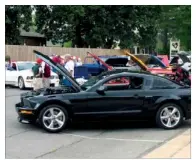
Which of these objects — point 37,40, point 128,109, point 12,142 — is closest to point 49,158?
point 12,142

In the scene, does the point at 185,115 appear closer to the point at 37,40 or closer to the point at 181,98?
the point at 181,98

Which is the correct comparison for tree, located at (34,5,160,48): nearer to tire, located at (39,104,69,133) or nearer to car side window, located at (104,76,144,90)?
car side window, located at (104,76,144,90)

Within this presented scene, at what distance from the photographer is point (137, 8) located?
126 ft

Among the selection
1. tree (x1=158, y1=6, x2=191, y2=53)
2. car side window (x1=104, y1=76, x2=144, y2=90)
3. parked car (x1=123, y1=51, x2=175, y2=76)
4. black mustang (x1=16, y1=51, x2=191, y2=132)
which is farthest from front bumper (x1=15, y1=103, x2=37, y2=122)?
tree (x1=158, y1=6, x2=191, y2=53)

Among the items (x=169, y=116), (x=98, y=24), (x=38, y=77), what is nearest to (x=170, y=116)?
(x=169, y=116)

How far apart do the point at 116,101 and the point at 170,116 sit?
49.8 inches

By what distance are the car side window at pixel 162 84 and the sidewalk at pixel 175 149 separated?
1488mm

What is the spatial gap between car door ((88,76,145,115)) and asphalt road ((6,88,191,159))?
47 centimetres

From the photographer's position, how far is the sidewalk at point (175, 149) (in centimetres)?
630

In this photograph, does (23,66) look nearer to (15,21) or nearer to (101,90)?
(101,90)

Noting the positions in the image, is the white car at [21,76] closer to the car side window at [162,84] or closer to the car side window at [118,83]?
the car side window at [118,83]

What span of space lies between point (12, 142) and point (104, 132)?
2.04 metres

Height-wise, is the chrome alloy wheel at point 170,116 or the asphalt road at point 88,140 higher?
the chrome alloy wheel at point 170,116

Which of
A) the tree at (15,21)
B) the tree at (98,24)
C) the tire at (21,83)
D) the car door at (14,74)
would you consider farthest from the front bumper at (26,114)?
the tree at (98,24)
